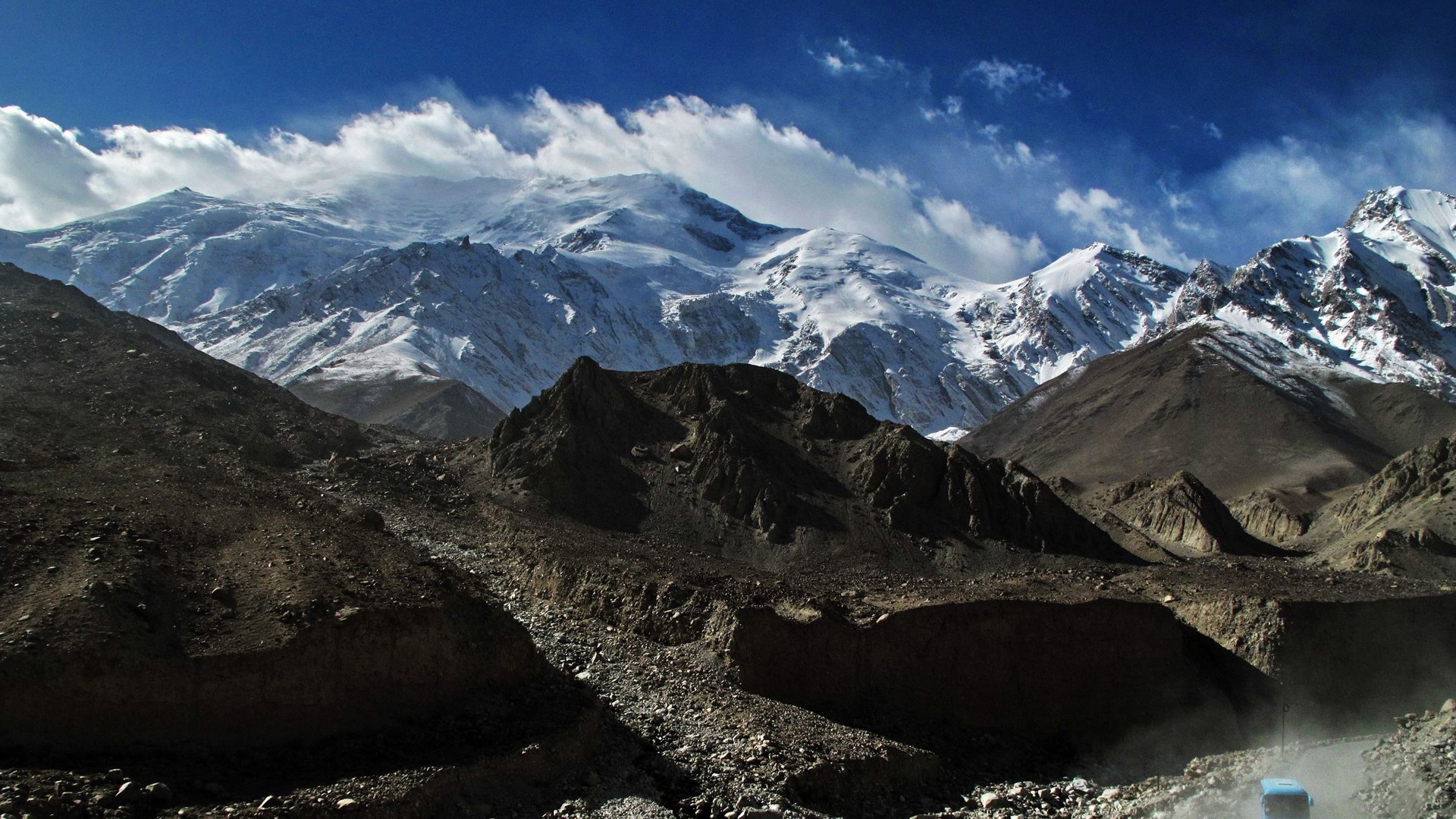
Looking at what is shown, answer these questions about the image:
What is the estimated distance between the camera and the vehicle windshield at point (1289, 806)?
2147cm

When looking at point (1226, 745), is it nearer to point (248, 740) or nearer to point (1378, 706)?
point (1378, 706)

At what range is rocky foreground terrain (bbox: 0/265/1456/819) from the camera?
62.7 feet

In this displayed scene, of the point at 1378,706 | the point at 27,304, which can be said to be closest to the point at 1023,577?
the point at 1378,706

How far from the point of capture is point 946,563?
165 ft

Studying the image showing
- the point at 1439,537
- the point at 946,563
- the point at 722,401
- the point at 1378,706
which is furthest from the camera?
the point at 1439,537

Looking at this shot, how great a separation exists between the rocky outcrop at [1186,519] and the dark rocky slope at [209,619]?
2382 inches

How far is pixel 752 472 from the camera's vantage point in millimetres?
53062

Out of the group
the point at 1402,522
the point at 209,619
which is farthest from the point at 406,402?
the point at 209,619

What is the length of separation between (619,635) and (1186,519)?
2326 inches

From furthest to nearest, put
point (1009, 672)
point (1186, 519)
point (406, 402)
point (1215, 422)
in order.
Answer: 1. point (1215, 422)
2. point (406, 402)
3. point (1186, 519)
4. point (1009, 672)

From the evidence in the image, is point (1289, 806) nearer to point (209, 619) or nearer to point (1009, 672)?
point (1009, 672)

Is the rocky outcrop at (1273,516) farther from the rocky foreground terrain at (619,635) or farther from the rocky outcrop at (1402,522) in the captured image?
the rocky foreground terrain at (619,635)

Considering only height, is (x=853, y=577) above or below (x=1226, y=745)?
above

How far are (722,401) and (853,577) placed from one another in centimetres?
1775
